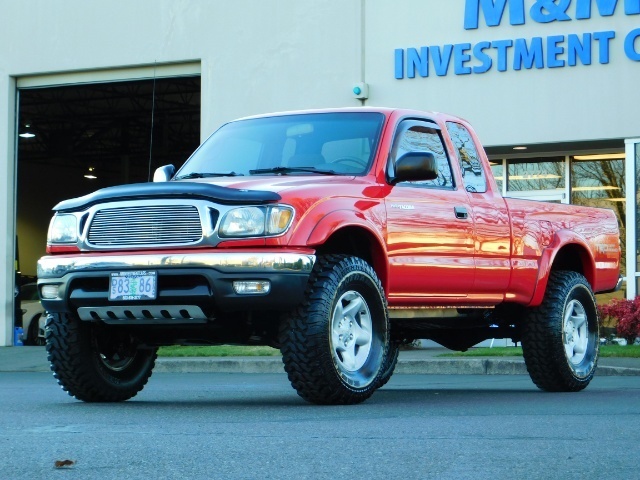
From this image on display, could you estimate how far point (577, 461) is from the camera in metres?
5.39

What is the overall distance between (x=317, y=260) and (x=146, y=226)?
106cm

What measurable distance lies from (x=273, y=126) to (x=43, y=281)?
7.05 ft

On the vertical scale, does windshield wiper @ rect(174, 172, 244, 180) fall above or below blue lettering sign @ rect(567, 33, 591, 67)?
below

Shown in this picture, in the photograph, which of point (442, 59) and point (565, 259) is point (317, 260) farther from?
point (442, 59)

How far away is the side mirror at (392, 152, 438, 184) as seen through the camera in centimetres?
897

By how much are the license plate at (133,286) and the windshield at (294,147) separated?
56.9 inches

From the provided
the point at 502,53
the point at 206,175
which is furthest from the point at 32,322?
the point at 206,175

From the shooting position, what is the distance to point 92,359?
8.83 m

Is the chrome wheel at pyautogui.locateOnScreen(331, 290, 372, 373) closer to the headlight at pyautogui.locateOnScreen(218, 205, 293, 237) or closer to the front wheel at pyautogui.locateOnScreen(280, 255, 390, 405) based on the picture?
the front wheel at pyautogui.locateOnScreen(280, 255, 390, 405)

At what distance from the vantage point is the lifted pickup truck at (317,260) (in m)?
8.10

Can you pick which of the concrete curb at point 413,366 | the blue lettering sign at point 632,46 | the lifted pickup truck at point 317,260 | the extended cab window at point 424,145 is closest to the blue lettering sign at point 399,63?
the blue lettering sign at point 632,46

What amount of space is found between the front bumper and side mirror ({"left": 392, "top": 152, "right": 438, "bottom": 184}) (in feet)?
3.79

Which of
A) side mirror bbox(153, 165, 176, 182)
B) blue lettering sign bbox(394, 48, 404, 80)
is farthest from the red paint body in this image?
blue lettering sign bbox(394, 48, 404, 80)

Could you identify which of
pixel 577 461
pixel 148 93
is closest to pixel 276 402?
pixel 577 461
